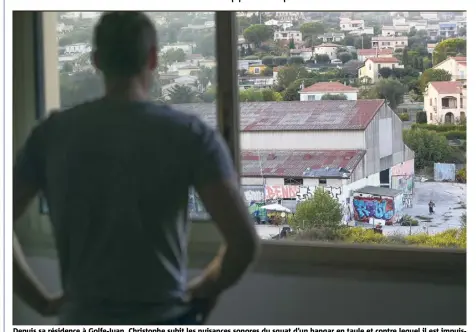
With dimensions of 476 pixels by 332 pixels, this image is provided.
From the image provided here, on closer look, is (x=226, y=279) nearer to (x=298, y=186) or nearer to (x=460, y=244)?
(x=298, y=186)

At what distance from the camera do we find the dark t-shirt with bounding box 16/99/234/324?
1.56 metres

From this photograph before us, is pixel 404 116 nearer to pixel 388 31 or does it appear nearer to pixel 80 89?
pixel 388 31

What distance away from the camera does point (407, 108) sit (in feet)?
5.28

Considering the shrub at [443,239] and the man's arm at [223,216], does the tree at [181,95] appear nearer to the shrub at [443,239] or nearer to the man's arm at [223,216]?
the man's arm at [223,216]

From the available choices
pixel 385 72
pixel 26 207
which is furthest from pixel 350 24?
pixel 26 207

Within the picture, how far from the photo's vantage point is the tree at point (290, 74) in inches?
63.8

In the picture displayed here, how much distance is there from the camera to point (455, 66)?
5.32 feet

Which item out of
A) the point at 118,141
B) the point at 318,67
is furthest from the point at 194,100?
the point at 318,67

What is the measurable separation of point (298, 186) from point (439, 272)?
1.64ft

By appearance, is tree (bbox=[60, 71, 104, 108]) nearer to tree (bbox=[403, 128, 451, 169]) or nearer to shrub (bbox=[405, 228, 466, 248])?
tree (bbox=[403, 128, 451, 169])

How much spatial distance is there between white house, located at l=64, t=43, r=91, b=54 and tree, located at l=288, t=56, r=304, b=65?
61cm

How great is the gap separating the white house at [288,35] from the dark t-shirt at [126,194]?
353 millimetres

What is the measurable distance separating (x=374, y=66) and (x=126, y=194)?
32.7 inches

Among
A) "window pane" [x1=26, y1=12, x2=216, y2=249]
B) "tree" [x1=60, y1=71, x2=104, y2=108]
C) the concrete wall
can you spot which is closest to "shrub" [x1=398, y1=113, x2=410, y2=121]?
the concrete wall
